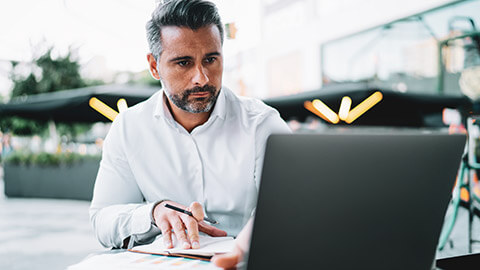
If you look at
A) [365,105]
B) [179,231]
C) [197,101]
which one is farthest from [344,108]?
[179,231]

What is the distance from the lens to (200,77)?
1.29 metres

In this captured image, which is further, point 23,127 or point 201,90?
point 23,127

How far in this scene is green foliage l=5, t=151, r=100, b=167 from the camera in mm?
6883

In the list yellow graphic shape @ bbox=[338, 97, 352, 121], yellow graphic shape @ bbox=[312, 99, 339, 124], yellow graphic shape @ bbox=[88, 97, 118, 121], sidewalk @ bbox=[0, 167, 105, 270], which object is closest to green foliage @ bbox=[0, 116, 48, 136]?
sidewalk @ bbox=[0, 167, 105, 270]

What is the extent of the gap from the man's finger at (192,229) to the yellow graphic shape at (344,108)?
3.06m

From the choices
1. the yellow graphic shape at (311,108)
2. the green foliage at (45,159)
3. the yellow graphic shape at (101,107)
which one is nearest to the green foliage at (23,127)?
the green foliage at (45,159)

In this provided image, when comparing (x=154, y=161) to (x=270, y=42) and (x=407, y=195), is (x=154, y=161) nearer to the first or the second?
(x=407, y=195)

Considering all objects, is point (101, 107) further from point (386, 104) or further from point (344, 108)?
point (386, 104)

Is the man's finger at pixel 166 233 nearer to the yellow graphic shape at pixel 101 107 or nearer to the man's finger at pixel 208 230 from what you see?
the man's finger at pixel 208 230

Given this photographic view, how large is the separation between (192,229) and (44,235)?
4242mm

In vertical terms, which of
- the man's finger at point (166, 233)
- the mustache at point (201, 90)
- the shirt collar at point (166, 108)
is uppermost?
the mustache at point (201, 90)

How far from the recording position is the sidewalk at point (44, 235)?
348 centimetres

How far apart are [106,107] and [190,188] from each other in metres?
3.37

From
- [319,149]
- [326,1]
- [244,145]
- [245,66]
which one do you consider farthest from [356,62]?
[319,149]
